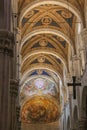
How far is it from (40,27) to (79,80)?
240 inches

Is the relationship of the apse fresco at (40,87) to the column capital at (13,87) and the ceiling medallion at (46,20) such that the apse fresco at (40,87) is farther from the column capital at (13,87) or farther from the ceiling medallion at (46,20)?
the column capital at (13,87)

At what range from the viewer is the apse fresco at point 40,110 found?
3766cm

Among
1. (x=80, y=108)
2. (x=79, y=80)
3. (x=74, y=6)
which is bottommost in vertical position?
(x=80, y=108)

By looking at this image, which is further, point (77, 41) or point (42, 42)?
point (42, 42)

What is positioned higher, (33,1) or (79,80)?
(33,1)

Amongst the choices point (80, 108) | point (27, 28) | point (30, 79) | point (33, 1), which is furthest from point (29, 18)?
point (30, 79)

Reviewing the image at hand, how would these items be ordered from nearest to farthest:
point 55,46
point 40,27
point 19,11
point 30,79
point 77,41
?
point 19,11
point 77,41
point 40,27
point 55,46
point 30,79

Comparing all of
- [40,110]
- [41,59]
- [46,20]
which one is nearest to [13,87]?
[46,20]

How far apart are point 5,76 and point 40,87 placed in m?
28.2

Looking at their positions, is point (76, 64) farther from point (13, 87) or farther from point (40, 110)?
point (40, 110)

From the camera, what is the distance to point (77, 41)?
25359mm

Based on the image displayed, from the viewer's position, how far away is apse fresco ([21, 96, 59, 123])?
Result: 37.7 metres

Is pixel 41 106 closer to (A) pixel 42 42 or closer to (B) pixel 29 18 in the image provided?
(A) pixel 42 42

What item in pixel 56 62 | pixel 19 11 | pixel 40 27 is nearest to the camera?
pixel 19 11
